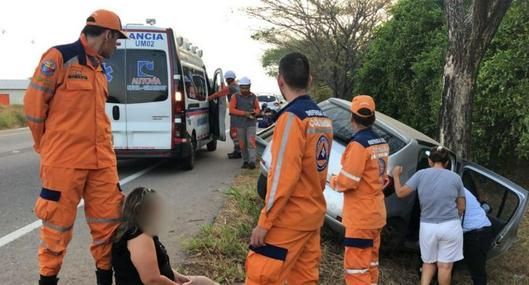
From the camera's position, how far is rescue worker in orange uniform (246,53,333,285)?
2.83 m

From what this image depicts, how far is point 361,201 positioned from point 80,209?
3.89 meters

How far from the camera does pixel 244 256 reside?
472 cm

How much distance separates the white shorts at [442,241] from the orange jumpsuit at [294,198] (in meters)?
1.95

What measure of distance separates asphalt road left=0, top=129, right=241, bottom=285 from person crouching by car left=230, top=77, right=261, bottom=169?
1.38 ft

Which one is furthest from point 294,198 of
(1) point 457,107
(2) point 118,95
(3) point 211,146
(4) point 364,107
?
(3) point 211,146

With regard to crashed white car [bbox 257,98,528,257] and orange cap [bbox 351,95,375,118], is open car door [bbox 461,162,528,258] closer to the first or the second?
crashed white car [bbox 257,98,528,257]

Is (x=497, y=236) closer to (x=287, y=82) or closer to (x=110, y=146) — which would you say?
(x=287, y=82)

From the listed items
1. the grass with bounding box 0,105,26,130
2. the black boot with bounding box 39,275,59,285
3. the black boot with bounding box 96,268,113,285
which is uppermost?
the black boot with bounding box 39,275,59,285

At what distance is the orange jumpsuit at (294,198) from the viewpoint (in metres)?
2.82

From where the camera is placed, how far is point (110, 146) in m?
3.55

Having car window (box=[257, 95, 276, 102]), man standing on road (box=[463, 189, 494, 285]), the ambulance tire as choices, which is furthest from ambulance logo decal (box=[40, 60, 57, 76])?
car window (box=[257, 95, 276, 102])

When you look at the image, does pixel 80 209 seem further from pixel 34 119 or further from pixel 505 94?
pixel 505 94

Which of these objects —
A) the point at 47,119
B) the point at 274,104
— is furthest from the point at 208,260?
the point at 274,104

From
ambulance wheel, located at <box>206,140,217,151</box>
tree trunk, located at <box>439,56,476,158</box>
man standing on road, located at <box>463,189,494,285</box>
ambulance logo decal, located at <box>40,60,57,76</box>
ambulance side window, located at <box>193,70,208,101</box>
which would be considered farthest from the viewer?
ambulance wheel, located at <box>206,140,217,151</box>
